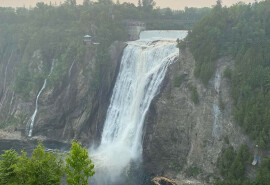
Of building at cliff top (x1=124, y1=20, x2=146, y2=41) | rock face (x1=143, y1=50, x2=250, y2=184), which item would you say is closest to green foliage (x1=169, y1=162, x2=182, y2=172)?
rock face (x1=143, y1=50, x2=250, y2=184)

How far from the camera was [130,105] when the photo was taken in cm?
4428

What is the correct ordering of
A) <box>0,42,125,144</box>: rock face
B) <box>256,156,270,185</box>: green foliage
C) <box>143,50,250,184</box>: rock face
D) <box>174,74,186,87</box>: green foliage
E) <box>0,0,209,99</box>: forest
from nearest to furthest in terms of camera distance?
<box>256,156,270,185</box>: green foliage
<box>143,50,250,184</box>: rock face
<box>174,74,186,87</box>: green foliage
<box>0,42,125,144</box>: rock face
<box>0,0,209,99</box>: forest

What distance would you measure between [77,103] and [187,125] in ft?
63.0

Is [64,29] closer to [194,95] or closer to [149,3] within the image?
[149,3]

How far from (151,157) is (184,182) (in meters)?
5.60

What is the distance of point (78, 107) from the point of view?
164ft

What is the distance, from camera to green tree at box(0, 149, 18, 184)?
20516mm

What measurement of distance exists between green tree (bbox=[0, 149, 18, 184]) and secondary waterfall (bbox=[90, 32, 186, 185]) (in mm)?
15100

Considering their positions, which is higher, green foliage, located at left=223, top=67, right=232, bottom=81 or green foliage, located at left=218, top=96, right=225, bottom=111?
green foliage, located at left=223, top=67, right=232, bottom=81

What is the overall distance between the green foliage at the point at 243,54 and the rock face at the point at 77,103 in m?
15.5

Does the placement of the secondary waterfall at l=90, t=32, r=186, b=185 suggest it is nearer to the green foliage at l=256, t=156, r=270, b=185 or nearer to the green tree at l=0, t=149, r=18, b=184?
the green foliage at l=256, t=156, r=270, b=185

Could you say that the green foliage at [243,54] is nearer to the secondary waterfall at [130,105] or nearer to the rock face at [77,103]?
the secondary waterfall at [130,105]

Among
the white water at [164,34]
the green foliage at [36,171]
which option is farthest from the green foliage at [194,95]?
the green foliage at [36,171]

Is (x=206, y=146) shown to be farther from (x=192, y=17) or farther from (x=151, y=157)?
(x=192, y=17)
